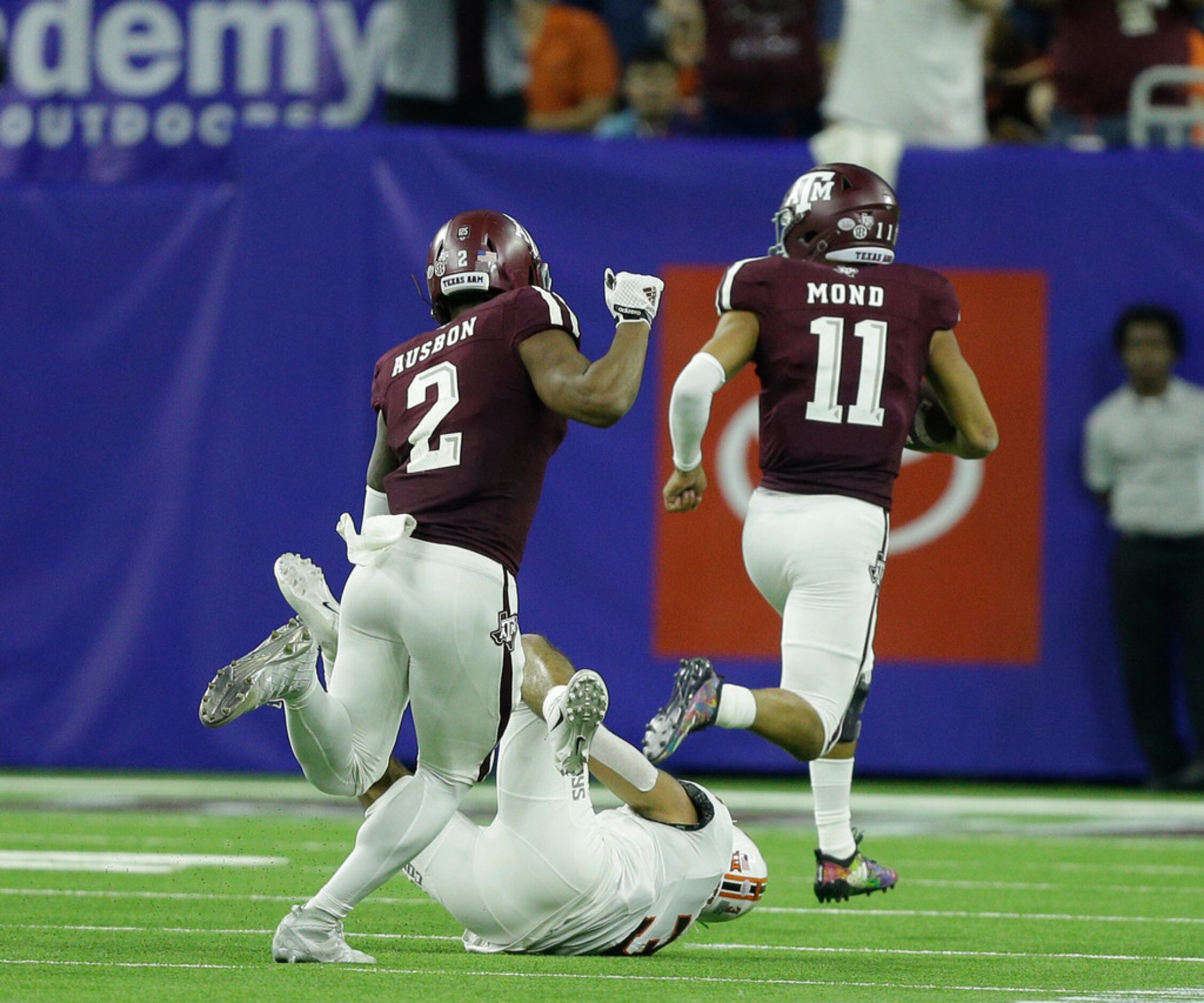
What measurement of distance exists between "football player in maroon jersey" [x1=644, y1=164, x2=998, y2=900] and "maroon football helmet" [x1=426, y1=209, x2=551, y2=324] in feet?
2.08

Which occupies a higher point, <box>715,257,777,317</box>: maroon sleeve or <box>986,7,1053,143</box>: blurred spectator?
<box>986,7,1053,143</box>: blurred spectator

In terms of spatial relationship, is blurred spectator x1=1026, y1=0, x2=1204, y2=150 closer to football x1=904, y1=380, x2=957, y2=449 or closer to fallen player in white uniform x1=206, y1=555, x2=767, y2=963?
football x1=904, y1=380, x2=957, y2=449

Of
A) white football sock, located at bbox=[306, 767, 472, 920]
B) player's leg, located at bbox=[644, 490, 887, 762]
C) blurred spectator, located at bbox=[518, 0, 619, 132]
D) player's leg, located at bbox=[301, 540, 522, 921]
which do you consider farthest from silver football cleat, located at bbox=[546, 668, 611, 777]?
blurred spectator, located at bbox=[518, 0, 619, 132]

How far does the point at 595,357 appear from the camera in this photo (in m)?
9.68

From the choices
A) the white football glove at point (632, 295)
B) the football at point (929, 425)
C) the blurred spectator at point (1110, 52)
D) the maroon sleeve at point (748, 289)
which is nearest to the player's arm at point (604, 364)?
the white football glove at point (632, 295)

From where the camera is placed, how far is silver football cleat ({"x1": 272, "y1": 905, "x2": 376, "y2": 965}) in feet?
15.7

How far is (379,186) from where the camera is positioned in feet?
31.9

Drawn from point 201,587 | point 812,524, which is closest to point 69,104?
point 201,587

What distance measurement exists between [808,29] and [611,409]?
5.70m

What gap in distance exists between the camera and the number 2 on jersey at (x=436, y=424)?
4.90 m

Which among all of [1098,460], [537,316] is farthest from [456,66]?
[537,316]

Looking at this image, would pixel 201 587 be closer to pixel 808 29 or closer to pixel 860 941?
pixel 808 29

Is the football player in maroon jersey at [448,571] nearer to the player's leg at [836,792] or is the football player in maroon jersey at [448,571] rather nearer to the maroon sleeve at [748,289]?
the maroon sleeve at [748,289]

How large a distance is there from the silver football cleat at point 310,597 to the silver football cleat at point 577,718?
625mm
